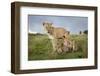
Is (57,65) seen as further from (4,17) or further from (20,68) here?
(4,17)

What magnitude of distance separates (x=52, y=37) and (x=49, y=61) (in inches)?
7.2

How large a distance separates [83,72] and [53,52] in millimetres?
319

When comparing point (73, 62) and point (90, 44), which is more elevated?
point (90, 44)

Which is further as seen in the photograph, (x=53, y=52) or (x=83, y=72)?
(x=83, y=72)

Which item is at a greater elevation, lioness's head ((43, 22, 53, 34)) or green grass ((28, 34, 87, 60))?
lioness's head ((43, 22, 53, 34))

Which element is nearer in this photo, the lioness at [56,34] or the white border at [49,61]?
the white border at [49,61]

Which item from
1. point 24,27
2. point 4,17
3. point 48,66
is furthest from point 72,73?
point 4,17

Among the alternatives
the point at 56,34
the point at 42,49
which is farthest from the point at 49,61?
the point at 56,34

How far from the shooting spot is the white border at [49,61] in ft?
5.59

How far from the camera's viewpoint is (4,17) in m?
1.68

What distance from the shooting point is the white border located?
170cm

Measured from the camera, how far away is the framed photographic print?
1.69 meters

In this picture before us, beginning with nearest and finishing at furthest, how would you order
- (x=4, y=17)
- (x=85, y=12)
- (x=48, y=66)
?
1. (x=4, y=17)
2. (x=48, y=66)
3. (x=85, y=12)

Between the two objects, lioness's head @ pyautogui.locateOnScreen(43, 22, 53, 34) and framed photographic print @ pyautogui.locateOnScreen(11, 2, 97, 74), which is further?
lioness's head @ pyautogui.locateOnScreen(43, 22, 53, 34)
